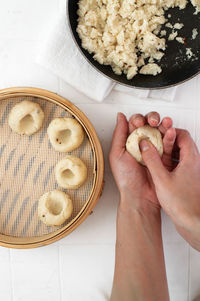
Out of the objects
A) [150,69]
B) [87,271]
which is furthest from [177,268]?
[150,69]

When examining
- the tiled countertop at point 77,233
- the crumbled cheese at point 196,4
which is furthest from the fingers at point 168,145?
the crumbled cheese at point 196,4

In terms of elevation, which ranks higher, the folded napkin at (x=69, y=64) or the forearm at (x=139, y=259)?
the folded napkin at (x=69, y=64)

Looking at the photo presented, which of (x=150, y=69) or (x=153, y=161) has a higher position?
(x=150, y=69)

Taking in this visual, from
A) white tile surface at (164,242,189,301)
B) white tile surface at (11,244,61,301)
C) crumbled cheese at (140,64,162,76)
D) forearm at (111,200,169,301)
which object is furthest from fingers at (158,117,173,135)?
white tile surface at (11,244,61,301)

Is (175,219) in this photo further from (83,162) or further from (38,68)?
(38,68)

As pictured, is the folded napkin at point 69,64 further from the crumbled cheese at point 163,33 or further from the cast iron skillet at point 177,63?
the crumbled cheese at point 163,33

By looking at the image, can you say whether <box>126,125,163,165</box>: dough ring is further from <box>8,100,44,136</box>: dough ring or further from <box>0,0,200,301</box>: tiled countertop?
Result: <box>8,100,44,136</box>: dough ring

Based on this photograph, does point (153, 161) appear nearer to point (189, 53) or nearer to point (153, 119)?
point (153, 119)
